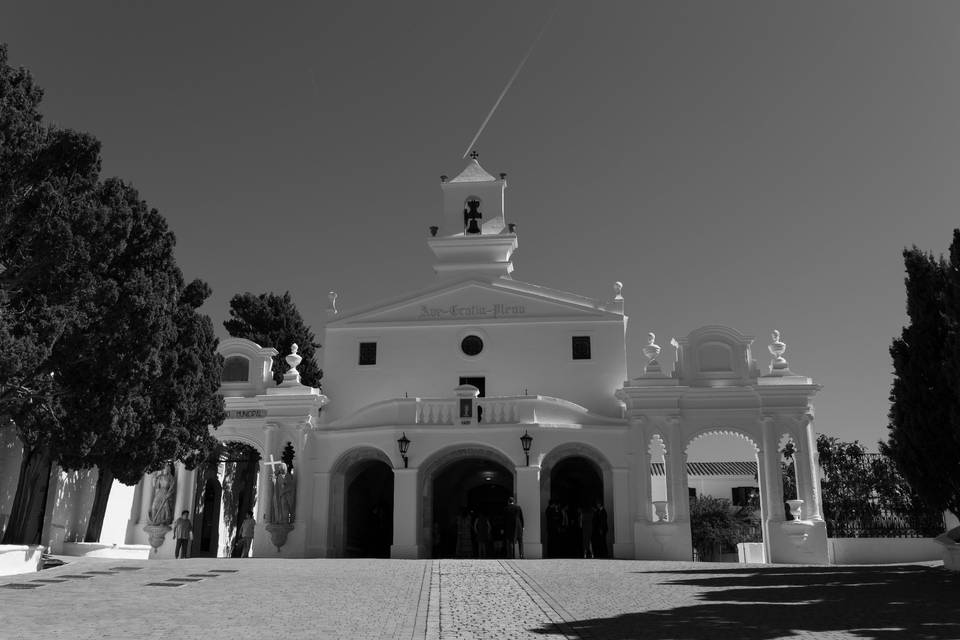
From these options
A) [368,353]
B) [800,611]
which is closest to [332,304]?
[368,353]

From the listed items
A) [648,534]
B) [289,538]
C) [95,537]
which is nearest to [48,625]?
[95,537]

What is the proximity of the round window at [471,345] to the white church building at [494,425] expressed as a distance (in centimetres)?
5

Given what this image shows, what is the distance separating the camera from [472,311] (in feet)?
102

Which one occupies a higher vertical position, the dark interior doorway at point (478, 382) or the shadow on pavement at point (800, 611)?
the dark interior doorway at point (478, 382)

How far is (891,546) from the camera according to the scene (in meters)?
25.5

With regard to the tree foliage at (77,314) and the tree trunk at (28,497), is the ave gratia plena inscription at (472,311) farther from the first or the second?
the tree trunk at (28,497)

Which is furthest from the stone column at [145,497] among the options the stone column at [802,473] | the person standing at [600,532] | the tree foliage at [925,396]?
the tree foliage at [925,396]

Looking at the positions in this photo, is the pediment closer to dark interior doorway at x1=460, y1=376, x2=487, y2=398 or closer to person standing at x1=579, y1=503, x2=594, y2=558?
dark interior doorway at x1=460, y1=376, x2=487, y2=398

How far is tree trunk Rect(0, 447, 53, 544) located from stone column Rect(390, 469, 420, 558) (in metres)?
9.75

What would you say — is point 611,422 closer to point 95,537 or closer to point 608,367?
point 608,367

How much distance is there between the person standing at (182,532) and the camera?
26938 millimetres

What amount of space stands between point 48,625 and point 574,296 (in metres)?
22.5

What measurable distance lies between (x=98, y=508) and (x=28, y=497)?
453 cm

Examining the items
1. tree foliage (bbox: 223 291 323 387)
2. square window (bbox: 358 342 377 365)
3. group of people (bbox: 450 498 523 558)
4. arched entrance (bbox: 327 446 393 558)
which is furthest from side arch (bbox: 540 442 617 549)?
tree foliage (bbox: 223 291 323 387)
